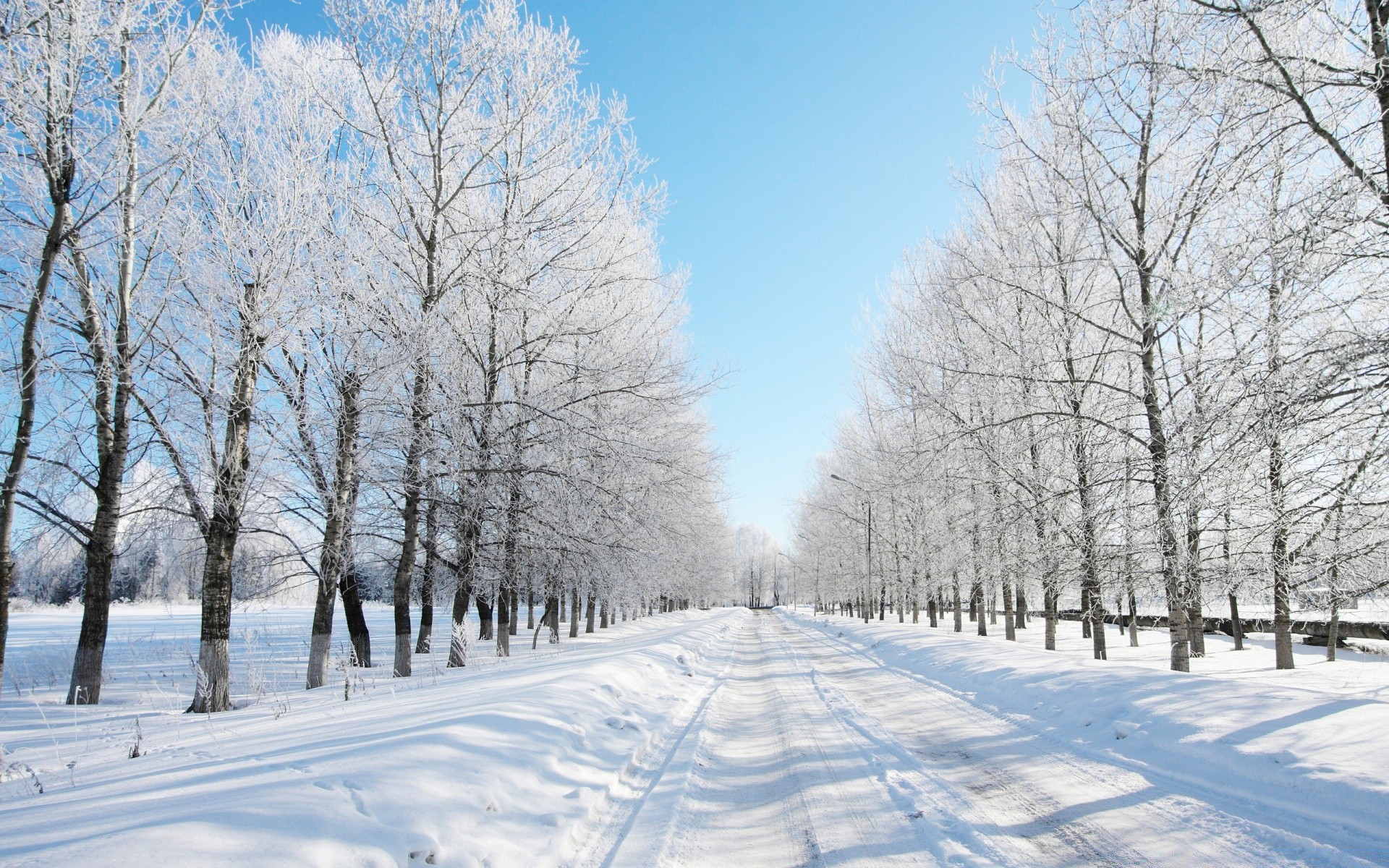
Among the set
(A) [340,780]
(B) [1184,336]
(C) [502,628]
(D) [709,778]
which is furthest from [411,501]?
(B) [1184,336]

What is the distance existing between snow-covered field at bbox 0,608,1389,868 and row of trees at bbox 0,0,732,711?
134 inches

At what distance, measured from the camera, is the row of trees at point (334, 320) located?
8.72 meters

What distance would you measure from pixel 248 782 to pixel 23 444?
6644 mm

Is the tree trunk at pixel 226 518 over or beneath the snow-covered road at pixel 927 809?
over

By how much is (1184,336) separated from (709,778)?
14.2m

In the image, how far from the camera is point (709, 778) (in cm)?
579

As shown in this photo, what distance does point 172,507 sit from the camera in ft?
38.1

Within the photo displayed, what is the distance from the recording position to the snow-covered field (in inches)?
141

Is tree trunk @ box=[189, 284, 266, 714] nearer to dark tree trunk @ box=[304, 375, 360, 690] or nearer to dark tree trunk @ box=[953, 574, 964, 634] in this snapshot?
dark tree trunk @ box=[304, 375, 360, 690]

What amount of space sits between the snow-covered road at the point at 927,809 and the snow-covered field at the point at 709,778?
0.08 ft

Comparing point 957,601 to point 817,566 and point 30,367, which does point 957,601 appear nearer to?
point 30,367

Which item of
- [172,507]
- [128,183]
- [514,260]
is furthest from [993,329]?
[172,507]

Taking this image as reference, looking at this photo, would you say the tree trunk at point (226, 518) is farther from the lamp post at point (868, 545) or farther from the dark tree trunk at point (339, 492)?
the lamp post at point (868, 545)

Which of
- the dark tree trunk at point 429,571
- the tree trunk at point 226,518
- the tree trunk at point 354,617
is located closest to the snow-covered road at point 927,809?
the tree trunk at point 226,518
